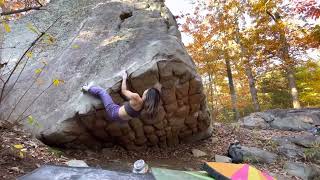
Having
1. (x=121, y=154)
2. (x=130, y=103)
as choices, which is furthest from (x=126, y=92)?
(x=121, y=154)

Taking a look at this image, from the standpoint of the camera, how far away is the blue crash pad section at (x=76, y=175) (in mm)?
2650

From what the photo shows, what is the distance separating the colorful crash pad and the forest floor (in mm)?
2557

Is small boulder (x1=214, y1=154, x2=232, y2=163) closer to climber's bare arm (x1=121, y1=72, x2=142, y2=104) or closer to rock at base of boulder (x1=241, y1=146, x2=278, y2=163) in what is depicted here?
rock at base of boulder (x1=241, y1=146, x2=278, y2=163)

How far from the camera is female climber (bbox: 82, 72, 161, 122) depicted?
5684 millimetres

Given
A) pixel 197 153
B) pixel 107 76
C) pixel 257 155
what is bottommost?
pixel 257 155

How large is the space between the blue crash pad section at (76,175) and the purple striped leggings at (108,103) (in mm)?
3055

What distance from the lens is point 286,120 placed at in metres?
12.9

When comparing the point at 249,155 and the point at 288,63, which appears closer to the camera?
the point at 249,155

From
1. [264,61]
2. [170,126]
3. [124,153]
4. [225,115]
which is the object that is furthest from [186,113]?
[225,115]

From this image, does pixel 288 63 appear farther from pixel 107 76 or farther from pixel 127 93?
pixel 127 93

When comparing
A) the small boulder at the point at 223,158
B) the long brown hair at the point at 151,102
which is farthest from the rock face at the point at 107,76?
the small boulder at the point at 223,158

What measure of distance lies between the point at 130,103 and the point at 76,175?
121 inches

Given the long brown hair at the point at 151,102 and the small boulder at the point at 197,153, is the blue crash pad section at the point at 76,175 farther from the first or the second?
the small boulder at the point at 197,153

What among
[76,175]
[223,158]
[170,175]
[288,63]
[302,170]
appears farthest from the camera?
[288,63]
